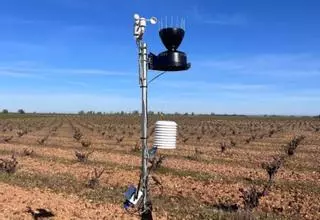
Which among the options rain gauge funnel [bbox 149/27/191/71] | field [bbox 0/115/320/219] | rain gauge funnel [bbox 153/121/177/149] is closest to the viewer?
rain gauge funnel [bbox 149/27/191/71]

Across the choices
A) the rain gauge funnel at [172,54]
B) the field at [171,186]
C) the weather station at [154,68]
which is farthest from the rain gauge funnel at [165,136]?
the field at [171,186]

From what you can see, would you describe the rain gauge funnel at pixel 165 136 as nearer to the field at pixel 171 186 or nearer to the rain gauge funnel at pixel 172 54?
the rain gauge funnel at pixel 172 54

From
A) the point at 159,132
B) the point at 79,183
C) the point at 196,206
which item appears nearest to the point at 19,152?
the point at 79,183

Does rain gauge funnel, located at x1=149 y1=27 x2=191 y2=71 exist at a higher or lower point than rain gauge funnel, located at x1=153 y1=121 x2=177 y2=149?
higher

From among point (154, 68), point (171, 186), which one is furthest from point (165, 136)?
point (171, 186)

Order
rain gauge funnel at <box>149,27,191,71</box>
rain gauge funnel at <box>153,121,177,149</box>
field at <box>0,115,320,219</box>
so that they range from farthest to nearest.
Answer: field at <box>0,115,320,219</box> → rain gauge funnel at <box>153,121,177,149</box> → rain gauge funnel at <box>149,27,191,71</box>

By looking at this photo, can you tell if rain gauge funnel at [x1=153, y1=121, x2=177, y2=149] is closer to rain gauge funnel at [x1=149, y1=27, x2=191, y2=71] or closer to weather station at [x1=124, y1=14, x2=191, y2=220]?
weather station at [x1=124, y1=14, x2=191, y2=220]

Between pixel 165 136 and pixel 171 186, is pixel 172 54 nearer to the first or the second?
pixel 165 136

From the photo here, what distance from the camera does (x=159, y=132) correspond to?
741cm

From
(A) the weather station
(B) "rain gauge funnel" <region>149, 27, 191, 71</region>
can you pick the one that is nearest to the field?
(A) the weather station

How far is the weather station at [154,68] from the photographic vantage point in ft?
23.6

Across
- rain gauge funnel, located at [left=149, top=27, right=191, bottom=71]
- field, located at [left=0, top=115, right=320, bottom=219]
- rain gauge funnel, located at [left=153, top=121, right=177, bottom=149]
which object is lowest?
field, located at [left=0, top=115, right=320, bottom=219]

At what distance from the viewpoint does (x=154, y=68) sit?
742cm

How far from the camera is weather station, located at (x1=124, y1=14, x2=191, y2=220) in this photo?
7.20 meters
